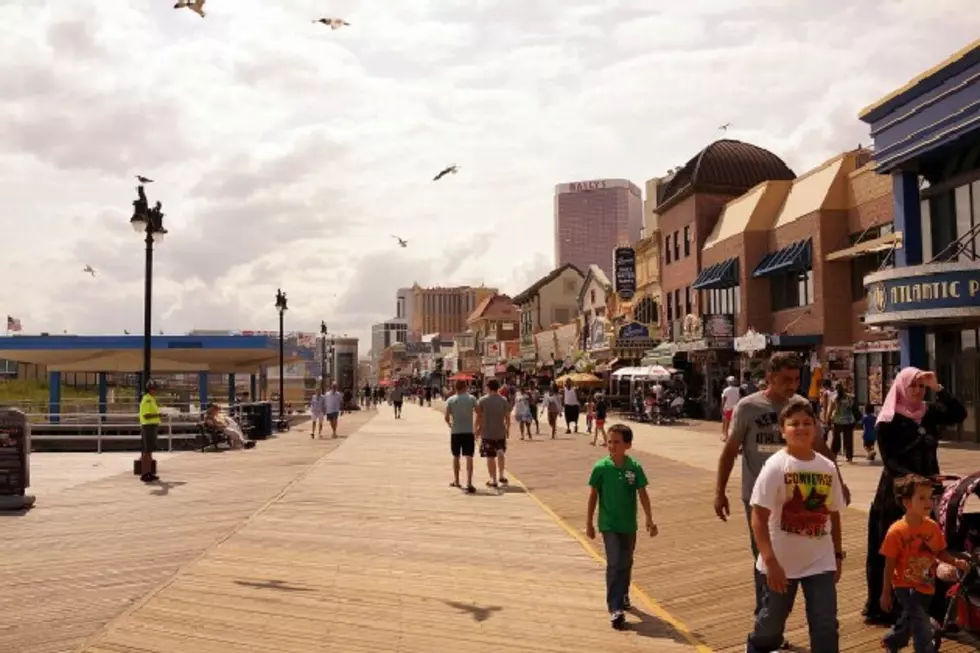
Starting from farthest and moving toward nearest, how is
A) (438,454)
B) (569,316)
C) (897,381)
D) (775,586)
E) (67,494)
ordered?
1. (569,316)
2. (438,454)
3. (67,494)
4. (897,381)
5. (775,586)

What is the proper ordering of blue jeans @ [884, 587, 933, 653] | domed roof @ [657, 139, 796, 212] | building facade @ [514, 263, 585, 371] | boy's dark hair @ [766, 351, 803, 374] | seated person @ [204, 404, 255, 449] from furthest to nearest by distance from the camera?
→ building facade @ [514, 263, 585, 371] → domed roof @ [657, 139, 796, 212] → seated person @ [204, 404, 255, 449] → boy's dark hair @ [766, 351, 803, 374] → blue jeans @ [884, 587, 933, 653]

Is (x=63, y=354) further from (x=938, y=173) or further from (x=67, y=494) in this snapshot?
(x=938, y=173)

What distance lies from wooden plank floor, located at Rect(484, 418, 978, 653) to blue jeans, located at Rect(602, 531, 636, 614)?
20.7 inches

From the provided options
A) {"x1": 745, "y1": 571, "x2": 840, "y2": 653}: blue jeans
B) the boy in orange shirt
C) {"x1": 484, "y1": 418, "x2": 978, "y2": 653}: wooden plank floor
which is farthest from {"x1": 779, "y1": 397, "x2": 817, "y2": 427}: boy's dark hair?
{"x1": 484, "y1": 418, "x2": 978, "y2": 653}: wooden plank floor

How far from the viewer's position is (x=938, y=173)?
23625mm

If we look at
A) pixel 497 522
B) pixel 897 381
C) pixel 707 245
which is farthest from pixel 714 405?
pixel 897 381

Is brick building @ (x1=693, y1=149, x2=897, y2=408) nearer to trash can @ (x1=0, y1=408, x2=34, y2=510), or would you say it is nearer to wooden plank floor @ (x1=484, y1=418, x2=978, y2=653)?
wooden plank floor @ (x1=484, y1=418, x2=978, y2=653)

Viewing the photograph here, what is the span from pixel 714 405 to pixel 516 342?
43.6 m

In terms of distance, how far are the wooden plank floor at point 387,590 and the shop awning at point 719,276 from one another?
86.9 ft

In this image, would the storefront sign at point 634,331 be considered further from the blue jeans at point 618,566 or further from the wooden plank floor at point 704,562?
the blue jeans at point 618,566

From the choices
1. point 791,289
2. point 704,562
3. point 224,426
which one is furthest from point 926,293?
point 224,426

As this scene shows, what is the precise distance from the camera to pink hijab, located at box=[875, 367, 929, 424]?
6.38 m

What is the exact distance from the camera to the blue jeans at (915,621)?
5.30 m

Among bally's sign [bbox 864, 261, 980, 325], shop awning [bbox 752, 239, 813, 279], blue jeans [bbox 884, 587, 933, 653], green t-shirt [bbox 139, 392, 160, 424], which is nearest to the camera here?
blue jeans [bbox 884, 587, 933, 653]
